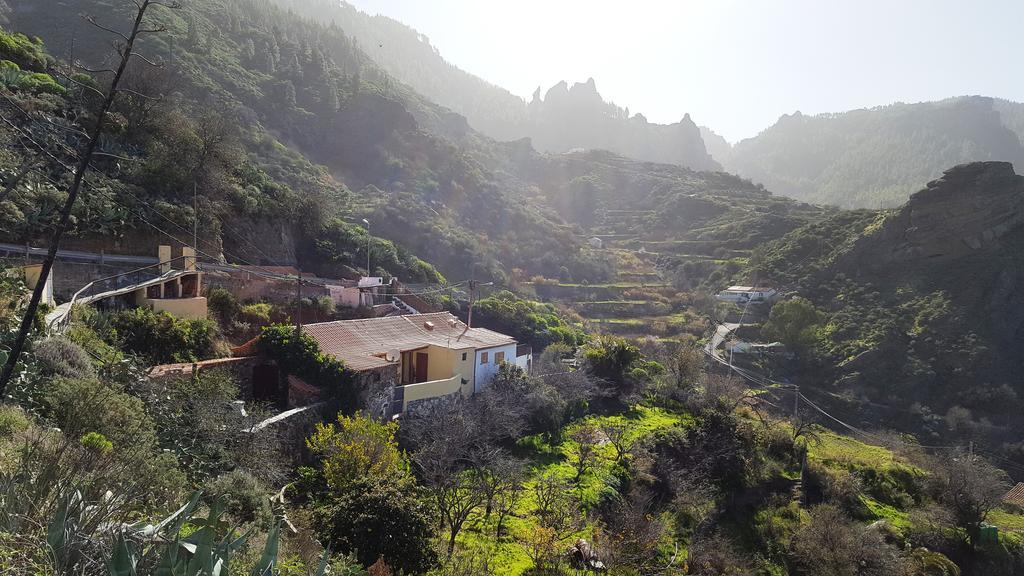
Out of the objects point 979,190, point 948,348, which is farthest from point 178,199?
point 979,190

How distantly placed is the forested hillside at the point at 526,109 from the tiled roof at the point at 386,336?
128 meters

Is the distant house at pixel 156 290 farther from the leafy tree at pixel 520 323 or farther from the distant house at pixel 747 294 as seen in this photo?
the distant house at pixel 747 294

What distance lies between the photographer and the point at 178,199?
22.9m

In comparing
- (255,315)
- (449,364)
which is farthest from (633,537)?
(255,315)

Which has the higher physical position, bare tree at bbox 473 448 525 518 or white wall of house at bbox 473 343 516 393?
white wall of house at bbox 473 343 516 393

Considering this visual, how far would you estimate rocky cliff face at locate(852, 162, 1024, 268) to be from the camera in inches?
1785

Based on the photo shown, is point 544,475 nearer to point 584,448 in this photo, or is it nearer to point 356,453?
point 584,448

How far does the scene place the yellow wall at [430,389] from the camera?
1777 cm

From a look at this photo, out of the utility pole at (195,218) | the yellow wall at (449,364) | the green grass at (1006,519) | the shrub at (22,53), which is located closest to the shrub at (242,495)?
the yellow wall at (449,364)

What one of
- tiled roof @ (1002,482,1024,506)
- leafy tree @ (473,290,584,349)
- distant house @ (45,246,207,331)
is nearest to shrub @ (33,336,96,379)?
distant house @ (45,246,207,331)

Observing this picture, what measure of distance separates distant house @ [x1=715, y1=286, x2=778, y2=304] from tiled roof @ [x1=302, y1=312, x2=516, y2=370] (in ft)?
109

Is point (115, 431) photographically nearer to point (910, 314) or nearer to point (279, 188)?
point (279, 188)

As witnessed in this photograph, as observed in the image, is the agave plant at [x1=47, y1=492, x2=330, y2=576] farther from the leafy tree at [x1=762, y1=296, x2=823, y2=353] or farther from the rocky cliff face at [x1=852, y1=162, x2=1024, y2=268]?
the rocky cliff face at [x1=852, y1=162, x2=1024, y2=268]

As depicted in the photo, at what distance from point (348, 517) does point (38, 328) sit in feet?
24.9
